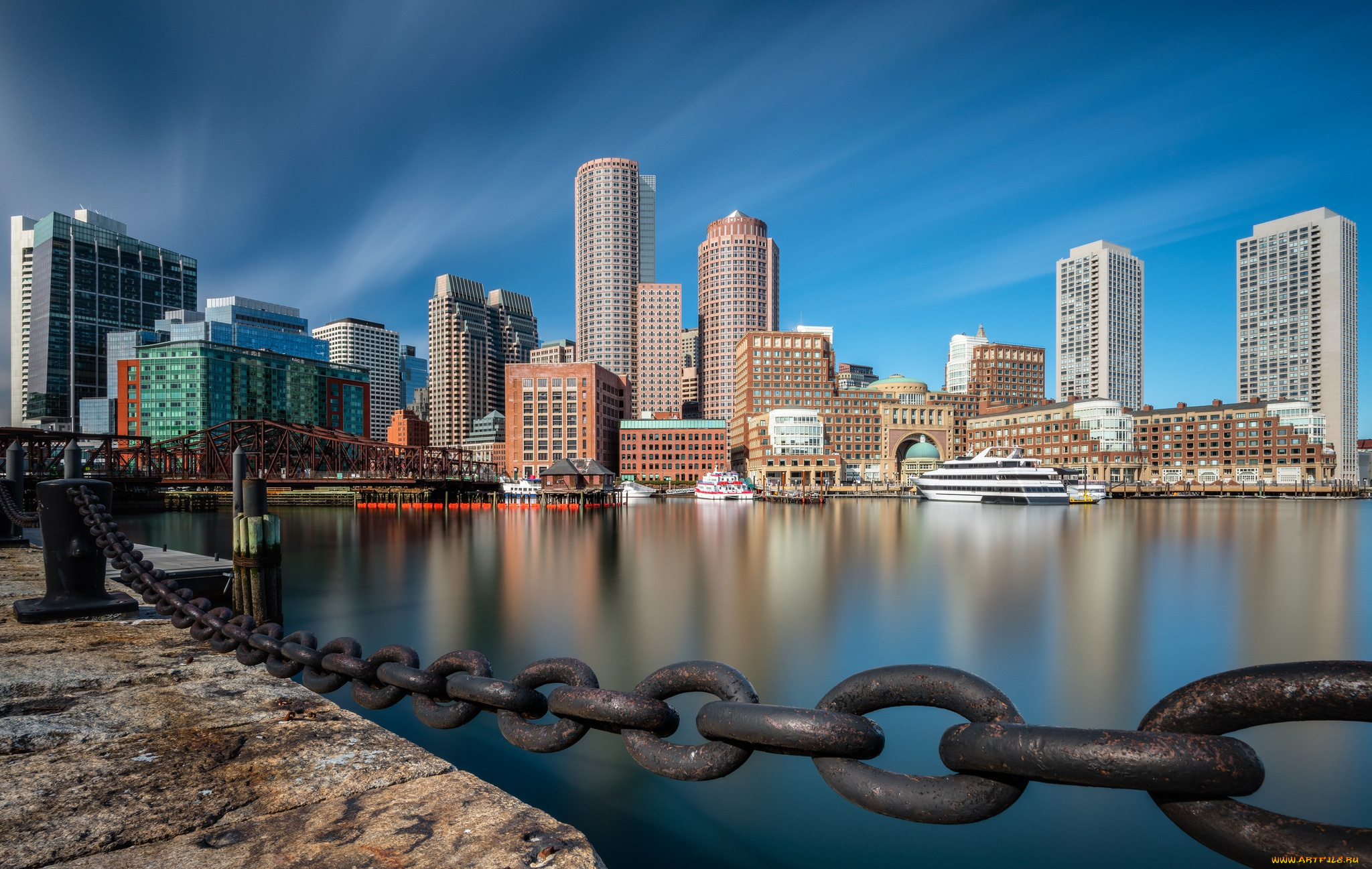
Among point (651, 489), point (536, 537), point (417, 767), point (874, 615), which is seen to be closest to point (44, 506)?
point (417, 767)

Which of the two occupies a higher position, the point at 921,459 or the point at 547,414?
the point at 547,414

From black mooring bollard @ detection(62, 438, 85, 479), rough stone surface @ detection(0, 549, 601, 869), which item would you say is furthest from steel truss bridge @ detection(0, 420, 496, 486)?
rough stone surface @ detection(0, 549, 601, 869)

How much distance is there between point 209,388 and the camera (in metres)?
122

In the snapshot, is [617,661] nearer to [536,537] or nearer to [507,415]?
[536,537]

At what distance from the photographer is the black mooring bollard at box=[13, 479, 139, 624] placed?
6234mm

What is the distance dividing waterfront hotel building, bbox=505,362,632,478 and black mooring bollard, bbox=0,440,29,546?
10810cm

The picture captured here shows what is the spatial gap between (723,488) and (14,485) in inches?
3511

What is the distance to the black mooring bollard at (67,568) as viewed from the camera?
6234 mm

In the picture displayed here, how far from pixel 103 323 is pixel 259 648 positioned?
9079 inches

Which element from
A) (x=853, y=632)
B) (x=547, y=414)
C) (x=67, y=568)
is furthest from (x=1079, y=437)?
(x=67, y=568)

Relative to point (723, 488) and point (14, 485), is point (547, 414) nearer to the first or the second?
point (723, 488)

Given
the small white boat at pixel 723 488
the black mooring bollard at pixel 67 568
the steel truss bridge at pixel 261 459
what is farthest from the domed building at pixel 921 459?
the black mooring bollard at pixel 67 568

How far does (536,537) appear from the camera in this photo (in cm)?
4516

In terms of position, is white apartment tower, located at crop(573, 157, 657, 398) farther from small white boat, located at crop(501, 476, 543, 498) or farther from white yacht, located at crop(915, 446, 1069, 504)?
white yacht, located at crop(915, 446, 1069, 504)
